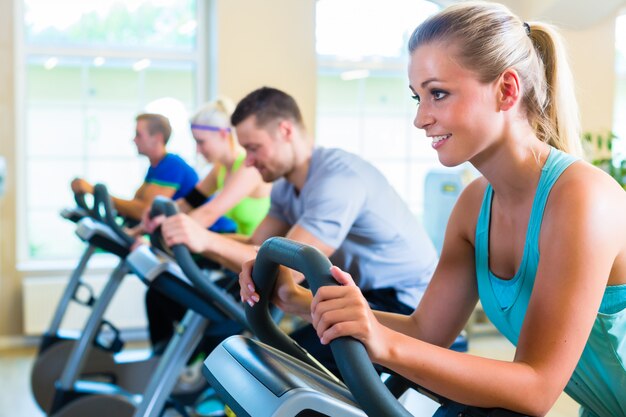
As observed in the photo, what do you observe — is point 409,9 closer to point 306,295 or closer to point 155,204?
point 155,204

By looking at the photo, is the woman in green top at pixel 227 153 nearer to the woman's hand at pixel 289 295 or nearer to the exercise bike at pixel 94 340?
the exercise bike at pixel 94 340

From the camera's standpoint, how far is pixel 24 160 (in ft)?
18.4

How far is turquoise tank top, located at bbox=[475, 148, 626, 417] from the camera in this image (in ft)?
4.25

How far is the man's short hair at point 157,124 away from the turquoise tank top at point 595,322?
3.21 metres

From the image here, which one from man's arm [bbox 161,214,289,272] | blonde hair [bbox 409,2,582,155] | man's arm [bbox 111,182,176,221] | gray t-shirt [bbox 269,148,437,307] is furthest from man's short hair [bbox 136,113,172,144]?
blonde hair [bbox 409,2,582,155]

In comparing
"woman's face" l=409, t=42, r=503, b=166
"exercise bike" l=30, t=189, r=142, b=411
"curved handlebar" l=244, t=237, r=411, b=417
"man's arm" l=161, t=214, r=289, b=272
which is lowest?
"exercise bike" l=30, t=189, r=142, b=411

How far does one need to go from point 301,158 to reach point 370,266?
1.41 feet

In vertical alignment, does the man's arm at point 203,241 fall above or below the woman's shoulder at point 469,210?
below

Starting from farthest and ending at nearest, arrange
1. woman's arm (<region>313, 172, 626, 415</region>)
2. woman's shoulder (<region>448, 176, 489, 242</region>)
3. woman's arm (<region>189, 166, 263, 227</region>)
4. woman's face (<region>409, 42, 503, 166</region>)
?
woman's arm (<region>189, 166, 263, 227</region>), woman's shoulder (<region>448, 176, 489, 242</region>), woman's face (<region>409, 42, 503, 166</region>), woman's arm (<region>313, 172, 626, 415</region>)

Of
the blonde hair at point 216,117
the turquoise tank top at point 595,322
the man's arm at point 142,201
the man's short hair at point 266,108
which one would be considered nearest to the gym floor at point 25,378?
the man's arm at point 142,201

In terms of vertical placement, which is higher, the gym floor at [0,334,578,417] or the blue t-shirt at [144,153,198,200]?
the blue t-shirt at [144,153,198,200]

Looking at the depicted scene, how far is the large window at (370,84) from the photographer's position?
6.13 metres

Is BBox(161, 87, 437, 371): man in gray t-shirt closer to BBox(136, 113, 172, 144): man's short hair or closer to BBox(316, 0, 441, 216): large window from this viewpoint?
BBox(136, 113, 172, 144): man's short hair

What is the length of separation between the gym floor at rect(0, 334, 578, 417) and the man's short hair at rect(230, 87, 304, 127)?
70.5 inches
